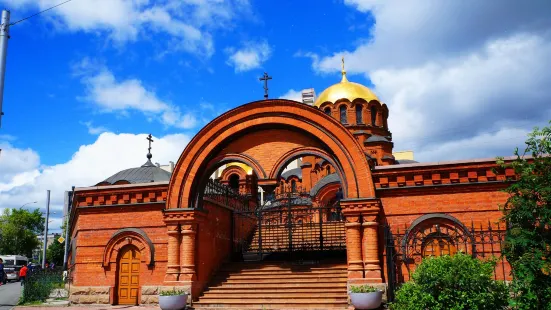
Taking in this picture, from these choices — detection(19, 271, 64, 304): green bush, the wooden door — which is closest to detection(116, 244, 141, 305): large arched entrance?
the wooden door

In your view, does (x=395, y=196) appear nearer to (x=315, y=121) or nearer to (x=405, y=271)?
(x=405, y=271)

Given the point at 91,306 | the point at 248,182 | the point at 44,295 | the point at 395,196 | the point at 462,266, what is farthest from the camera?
the point at 248,182

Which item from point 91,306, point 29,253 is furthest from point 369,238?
point 29,253

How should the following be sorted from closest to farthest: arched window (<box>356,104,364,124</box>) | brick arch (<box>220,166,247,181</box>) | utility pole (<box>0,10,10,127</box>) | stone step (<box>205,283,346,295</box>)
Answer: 1. utility pole (<box>0,10,10,127</box>)
2. stone step (<box>205,283,346,295</box>)
3. arched window (<box>356,104,364,124</box>)
4. brick arch (<box>220,166,247,181</box>)

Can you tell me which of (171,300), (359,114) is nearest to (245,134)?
(171,300)

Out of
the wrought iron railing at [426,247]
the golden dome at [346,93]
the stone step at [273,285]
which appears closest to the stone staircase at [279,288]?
the stone step at [273,285]

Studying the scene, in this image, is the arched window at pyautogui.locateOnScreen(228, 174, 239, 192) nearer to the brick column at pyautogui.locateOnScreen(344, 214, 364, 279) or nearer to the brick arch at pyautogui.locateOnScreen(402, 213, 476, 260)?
the brick column at pyautogui.locateOnScreen(344, 214, 364, 279)

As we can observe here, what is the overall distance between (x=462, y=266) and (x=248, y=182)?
25.4 meters

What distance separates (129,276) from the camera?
16.1 metres

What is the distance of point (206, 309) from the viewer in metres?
14.1

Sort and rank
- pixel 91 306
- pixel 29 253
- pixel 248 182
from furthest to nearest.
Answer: pixel 29 253, pixel 248 182, pixel 91 306

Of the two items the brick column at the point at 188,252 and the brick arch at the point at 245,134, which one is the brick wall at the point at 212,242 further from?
the brick arch at the point at 245,134

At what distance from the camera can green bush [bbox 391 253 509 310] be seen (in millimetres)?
9148

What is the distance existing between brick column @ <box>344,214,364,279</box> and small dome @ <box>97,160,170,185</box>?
678 inches
